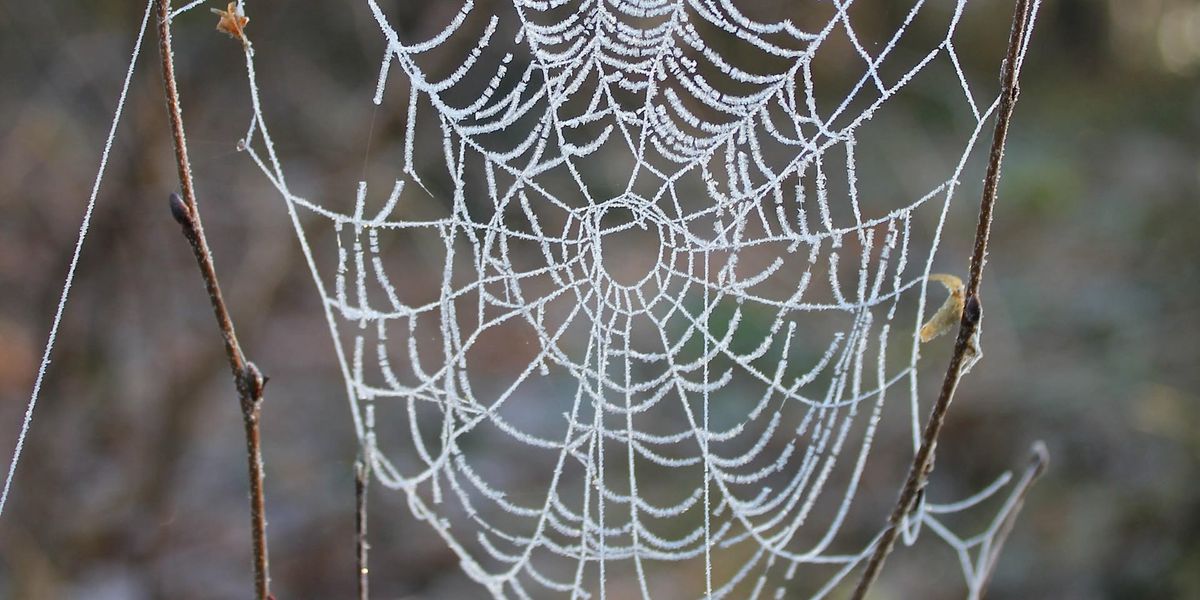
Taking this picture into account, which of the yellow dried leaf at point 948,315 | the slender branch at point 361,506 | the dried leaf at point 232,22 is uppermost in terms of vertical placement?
the dried leaf at point 232,22

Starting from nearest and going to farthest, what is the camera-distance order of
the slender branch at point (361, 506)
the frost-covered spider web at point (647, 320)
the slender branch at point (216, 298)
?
the slender branch at point (216, 298) → the slender branch at point (361, 506) → the frost-covered spider web at point (647, 320)

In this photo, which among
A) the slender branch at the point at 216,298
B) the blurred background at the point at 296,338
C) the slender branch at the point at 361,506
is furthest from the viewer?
the blurred background at the point at 296,338

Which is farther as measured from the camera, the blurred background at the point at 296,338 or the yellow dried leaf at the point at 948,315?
the blurred background at the point at 296,338

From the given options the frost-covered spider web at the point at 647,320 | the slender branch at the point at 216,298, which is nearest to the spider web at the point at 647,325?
the frost-covered spider web at the point at 647,320

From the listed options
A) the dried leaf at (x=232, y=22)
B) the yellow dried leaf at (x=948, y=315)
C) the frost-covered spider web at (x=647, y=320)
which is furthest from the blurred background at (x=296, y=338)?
the yellow dried leaf at (x=948, y=315)

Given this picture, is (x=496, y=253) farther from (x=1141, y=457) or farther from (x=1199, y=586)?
(x=1199, y=586)

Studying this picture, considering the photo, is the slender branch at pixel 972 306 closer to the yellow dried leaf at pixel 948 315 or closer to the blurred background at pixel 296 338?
the yellow dried leaf at pixel 948 315

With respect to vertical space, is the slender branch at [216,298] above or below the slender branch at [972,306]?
Answer: above

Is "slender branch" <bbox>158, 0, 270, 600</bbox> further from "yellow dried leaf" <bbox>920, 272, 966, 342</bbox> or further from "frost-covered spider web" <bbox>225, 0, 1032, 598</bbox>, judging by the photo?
"frost-covered spider web" <bbox>225, 0, 1032, 598</bbox>

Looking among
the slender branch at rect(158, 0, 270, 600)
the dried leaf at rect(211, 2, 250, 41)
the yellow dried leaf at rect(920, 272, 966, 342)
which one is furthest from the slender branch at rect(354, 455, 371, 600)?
the yellow dried leaf at rect(920, 272, 966, 342)
